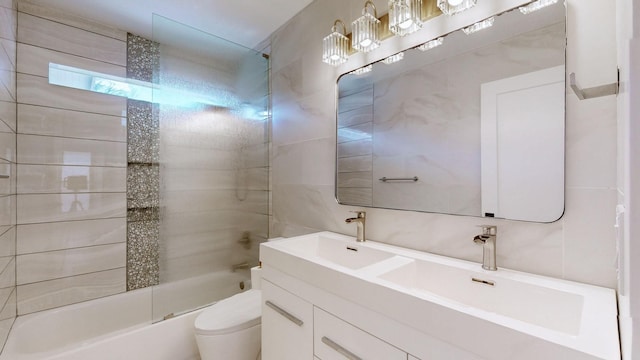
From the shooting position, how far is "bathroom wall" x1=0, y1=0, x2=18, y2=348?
1448 millimetres

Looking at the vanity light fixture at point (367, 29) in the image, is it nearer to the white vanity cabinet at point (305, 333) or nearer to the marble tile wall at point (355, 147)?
the marble tile wall at point (355, 147)

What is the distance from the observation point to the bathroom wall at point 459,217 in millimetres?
842

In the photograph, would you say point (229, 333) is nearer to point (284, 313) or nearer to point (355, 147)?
point (284, 313)

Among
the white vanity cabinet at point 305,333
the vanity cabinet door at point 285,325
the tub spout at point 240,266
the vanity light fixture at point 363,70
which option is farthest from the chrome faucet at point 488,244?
the tub spout at point 240,266

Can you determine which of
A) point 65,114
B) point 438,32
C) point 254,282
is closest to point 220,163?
point 254,282

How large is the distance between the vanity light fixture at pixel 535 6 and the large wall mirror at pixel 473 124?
0.02m

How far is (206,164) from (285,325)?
1349mm

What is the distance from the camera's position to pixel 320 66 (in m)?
1.82

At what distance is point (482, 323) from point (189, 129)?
1974 mm

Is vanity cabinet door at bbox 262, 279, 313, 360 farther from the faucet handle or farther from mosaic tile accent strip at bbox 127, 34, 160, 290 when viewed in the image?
mosaic tile accent strip at bbox 127, 34, 160, 290

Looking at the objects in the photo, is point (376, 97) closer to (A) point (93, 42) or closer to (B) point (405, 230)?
(B) point (405, 230)

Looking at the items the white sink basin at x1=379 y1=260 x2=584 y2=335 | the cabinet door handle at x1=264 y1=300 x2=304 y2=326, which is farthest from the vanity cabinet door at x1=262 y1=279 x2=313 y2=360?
the white sink basin at x1=379 y1=260 x2=584 y2=335

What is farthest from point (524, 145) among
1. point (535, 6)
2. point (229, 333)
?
point (229, 333)

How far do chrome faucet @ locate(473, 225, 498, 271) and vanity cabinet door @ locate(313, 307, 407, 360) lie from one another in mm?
482
